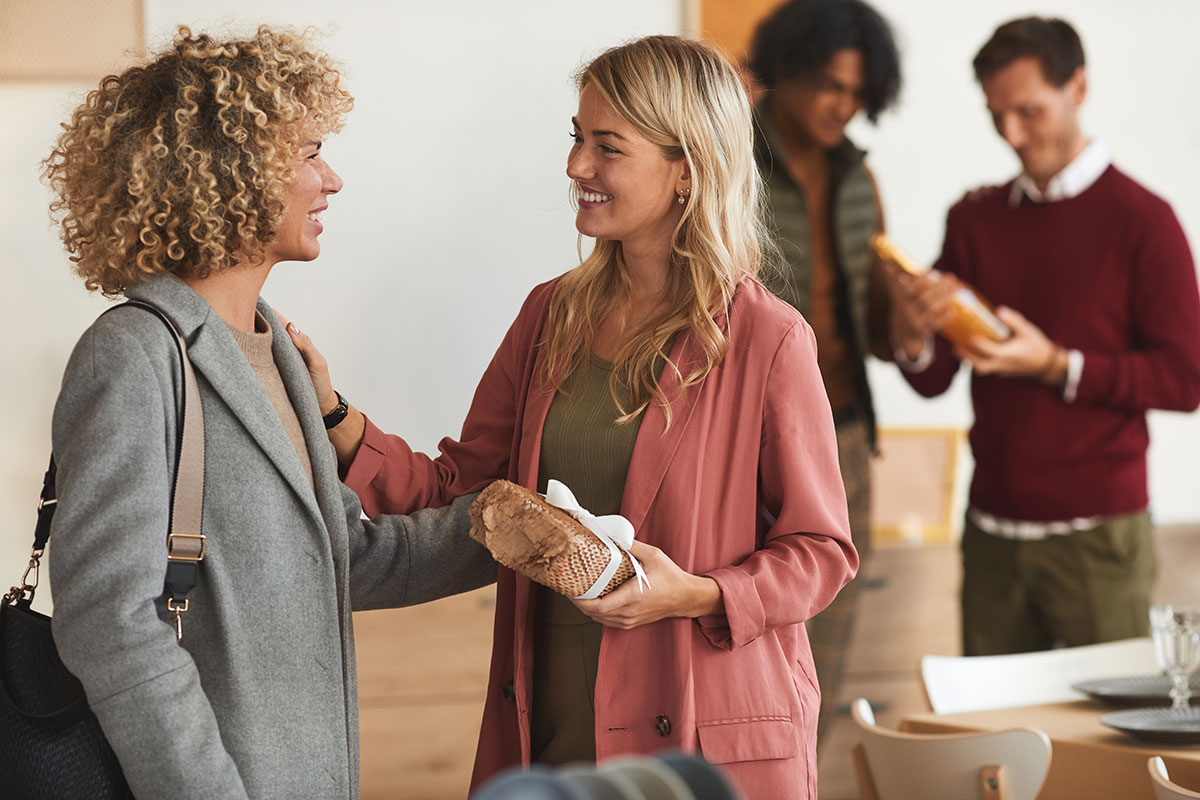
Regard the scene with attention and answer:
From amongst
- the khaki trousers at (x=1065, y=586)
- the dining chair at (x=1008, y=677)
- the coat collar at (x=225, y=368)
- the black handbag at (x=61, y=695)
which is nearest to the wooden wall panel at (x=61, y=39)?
the coat collar at (x=225, y=368)

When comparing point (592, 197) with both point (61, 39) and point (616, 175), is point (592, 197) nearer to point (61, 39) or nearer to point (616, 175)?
point (616, 175)

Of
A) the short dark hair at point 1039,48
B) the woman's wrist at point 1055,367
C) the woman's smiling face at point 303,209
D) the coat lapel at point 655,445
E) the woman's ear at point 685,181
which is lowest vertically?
the coat lapel at point 655,445

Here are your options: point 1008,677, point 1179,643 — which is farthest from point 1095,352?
point 1179,643

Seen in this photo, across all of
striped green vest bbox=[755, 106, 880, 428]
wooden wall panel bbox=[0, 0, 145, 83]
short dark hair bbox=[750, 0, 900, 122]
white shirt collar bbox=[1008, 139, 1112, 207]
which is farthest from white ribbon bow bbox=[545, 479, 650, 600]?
white shirt collar bbox=[1008, 139, 1112, 207]

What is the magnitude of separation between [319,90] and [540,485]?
2.02 ft

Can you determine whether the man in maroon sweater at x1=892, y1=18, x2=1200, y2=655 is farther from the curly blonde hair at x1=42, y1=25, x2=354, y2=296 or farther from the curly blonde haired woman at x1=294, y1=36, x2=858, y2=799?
the curly blonde hair at x1=42, y1=25, x2=354, y2=296

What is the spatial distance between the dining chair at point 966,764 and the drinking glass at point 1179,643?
381 millimetres

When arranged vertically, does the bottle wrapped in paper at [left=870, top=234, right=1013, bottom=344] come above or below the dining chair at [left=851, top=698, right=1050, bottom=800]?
above

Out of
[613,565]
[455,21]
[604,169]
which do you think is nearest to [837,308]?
[455,21]

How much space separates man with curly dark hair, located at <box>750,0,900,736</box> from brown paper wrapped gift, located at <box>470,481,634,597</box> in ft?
5.36

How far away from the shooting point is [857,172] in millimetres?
3145

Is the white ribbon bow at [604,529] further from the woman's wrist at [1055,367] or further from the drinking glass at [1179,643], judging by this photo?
the woman's wrist at [1055,367]

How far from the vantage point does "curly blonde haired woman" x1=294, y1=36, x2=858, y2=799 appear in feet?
5.26

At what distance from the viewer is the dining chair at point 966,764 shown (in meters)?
1.88
